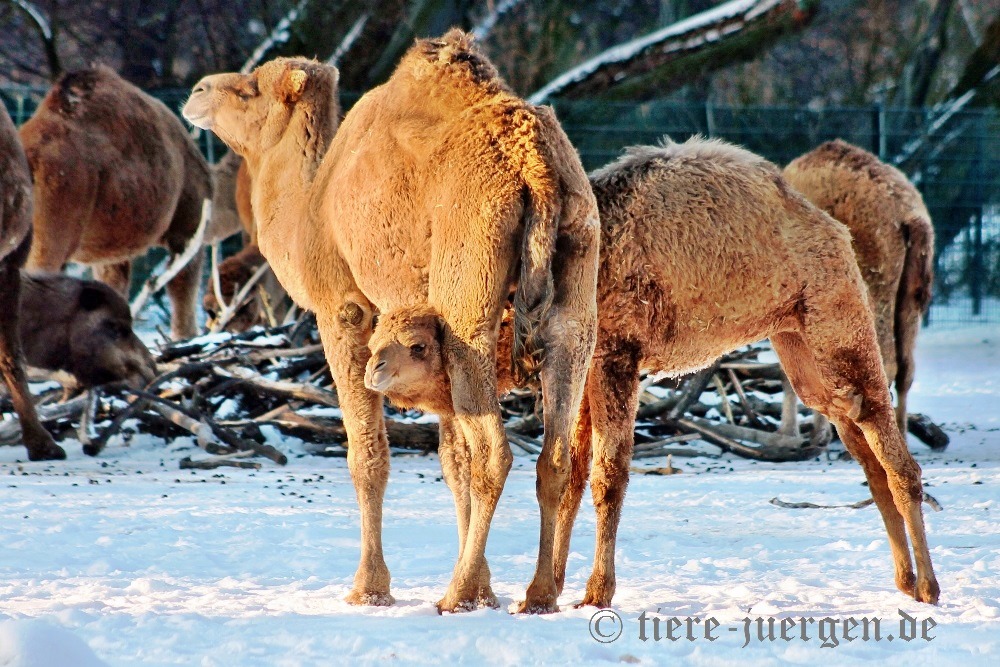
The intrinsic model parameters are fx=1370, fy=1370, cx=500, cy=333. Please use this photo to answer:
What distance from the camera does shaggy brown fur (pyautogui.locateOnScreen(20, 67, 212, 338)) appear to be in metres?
10.1

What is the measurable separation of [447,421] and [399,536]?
1630 millimetres

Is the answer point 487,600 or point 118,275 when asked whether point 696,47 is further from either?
point 487,600

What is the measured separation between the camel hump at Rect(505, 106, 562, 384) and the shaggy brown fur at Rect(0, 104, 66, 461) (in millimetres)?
4857

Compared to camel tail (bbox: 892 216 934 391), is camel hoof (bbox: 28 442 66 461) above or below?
below

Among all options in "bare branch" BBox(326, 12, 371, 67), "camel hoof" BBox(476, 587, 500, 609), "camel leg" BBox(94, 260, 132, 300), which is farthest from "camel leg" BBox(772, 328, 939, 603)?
"bare branch" BBox(326, 12, 371, 67)

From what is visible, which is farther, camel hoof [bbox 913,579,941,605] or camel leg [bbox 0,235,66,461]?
camel leg [bbox 0,235,66,461]

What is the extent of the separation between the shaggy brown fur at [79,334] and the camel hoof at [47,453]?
2.61 feet

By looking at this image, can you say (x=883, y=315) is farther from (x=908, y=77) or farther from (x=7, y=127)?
(x=908, y=77)

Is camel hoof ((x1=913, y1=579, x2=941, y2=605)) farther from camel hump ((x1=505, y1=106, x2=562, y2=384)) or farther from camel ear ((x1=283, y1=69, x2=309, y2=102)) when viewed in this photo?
camel ear ((x1=283, y1=69, x2=309, y2=102))

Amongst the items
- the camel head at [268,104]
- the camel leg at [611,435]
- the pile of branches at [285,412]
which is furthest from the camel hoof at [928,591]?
the pile of branches at [285,412]

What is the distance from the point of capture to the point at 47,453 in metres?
8.52

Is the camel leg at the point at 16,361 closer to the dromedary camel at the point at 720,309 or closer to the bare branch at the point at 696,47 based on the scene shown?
the dromedary camel at the point at 720,309

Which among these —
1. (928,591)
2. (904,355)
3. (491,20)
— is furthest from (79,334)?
(491,20)

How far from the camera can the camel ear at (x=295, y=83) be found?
5363 millimetres
